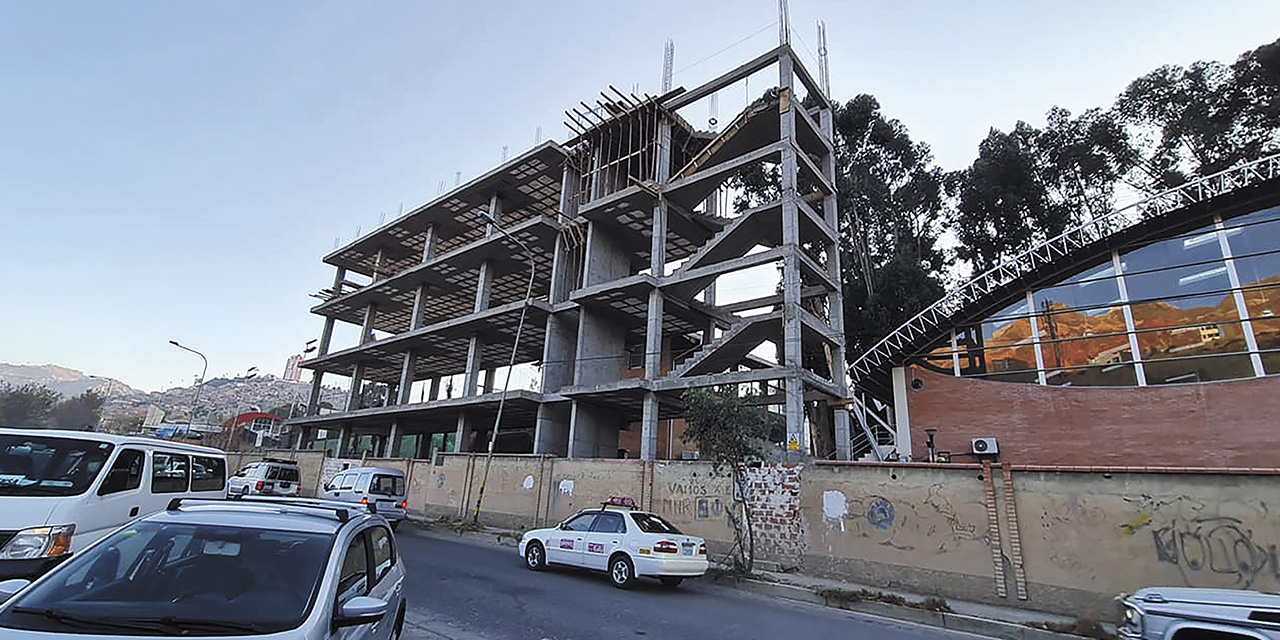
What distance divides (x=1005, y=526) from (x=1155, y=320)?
16.6 m

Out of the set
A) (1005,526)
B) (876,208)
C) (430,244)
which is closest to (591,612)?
(1005,526)

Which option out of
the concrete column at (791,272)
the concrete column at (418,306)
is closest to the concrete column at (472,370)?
the concrete column at (418,306)

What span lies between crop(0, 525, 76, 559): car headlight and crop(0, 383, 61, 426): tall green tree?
338ft

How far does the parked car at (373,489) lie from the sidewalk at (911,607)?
11.6 meters

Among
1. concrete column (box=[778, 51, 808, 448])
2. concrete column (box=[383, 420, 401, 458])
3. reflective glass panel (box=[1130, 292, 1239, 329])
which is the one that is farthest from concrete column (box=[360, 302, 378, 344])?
reflective glass panel (box=[1130, 292, 1239, 329])

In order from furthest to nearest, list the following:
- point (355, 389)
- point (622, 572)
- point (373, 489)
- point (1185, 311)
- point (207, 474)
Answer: point (355, 389)
point (1185, 311)
point (373, 489)
point (622, 572)
point (207, 474)

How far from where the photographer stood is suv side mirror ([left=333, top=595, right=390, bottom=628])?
3.62 meters

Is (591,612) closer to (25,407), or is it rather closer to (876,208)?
(876,208)

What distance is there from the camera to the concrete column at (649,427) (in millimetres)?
24906

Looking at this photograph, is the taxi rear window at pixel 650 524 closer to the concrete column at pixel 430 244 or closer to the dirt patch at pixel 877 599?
the dirt patch at pixel 877 599

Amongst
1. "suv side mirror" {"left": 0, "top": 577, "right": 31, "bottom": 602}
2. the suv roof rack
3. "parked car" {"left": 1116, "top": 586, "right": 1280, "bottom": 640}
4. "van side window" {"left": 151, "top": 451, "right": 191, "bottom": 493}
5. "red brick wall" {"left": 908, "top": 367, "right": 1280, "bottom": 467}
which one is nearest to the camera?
"suv side mirror" {"left": 0, "top": 577, "right": 31, "bottom": 602}

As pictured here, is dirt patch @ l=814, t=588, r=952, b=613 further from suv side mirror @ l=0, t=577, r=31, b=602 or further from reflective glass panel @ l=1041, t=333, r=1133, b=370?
reflective glass panel @ l=1041, t=333, r=1133, b=370

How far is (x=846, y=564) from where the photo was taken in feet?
45.1

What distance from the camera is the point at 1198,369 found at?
69.3 feet
